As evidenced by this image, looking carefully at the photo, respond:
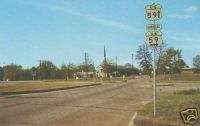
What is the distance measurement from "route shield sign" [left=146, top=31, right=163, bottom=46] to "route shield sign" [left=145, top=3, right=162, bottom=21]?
0.48 m

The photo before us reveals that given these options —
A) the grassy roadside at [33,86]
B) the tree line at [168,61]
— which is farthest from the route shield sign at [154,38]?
the tree line at [168,61]

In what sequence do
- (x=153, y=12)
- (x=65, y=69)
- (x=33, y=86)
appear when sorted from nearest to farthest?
(x=153, y=12), (x=33, y=86), (x=65, y=69)

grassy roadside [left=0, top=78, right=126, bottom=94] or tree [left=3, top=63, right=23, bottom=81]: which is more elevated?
tree [left=3, top=63, right=23, bottom=81]

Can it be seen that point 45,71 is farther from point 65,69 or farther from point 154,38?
point 154,38

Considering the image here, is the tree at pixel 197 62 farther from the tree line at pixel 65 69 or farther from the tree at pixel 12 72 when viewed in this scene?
the tree at pixel 12 72

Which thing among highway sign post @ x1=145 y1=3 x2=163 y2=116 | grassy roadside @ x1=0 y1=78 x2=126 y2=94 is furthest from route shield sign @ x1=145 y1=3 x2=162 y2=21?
grassy roadside @ x1=0 y1=78 x2=126 y2=94

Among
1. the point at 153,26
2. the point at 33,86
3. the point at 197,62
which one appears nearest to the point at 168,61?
the point at 197,62

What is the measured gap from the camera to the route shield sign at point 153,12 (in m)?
14.7

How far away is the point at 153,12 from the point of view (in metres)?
14.7

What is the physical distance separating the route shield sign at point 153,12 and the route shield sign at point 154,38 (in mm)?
483

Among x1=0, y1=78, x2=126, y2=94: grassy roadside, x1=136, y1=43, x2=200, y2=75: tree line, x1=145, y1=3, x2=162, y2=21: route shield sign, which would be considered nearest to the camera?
x1=145, y1=3, x2=162, y2=21: route shield sign

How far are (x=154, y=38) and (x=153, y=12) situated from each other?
0.87 m

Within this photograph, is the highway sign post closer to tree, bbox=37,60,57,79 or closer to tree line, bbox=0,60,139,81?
tree line, bbox=0,60,139,81

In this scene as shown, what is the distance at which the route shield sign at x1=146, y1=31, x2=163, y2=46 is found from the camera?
14.7 m
